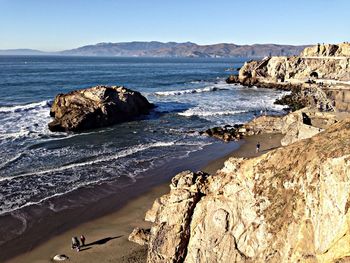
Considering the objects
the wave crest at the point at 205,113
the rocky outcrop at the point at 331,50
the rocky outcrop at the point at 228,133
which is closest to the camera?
the rocky outcrop at the point at 228,133

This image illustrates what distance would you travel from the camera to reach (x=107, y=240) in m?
18.3

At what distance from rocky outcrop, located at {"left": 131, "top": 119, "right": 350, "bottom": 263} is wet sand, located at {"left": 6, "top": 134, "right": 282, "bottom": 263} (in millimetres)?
3805

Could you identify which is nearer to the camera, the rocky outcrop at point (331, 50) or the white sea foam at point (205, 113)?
the white sea foam at point (205, 113)

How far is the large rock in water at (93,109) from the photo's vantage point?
41.3m

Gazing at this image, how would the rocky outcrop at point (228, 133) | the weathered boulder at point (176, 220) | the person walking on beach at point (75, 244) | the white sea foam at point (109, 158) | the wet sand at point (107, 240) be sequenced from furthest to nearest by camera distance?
the rocky outcrop at point (228, 133), the white sea foam at point (109, 158), the person walking on beach at point (75, 244), the wet sand at point (107, 240), the weathered boulder at point (176, 220)

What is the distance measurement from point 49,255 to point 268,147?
22.3 meters

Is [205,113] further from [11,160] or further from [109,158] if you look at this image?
[11,160]

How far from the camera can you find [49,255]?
57.3 ft

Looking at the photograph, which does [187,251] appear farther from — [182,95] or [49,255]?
[182,95]

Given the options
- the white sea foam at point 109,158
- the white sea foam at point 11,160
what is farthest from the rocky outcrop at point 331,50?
the white sea foam at point 11,160

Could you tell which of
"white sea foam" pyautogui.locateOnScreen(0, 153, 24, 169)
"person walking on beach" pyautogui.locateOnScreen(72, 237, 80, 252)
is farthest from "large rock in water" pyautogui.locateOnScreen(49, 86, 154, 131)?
"person walking on beach" pyautogui.locateOnScreen(72, 237, 80, 252)

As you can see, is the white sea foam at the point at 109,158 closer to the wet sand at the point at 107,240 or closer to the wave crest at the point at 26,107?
the wet sand at the point at 107,240

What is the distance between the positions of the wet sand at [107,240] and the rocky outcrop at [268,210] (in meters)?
3.81

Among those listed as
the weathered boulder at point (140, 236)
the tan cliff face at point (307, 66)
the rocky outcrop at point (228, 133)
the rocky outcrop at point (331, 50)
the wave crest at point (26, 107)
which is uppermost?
the rocky outcrop at point (331, 50)
